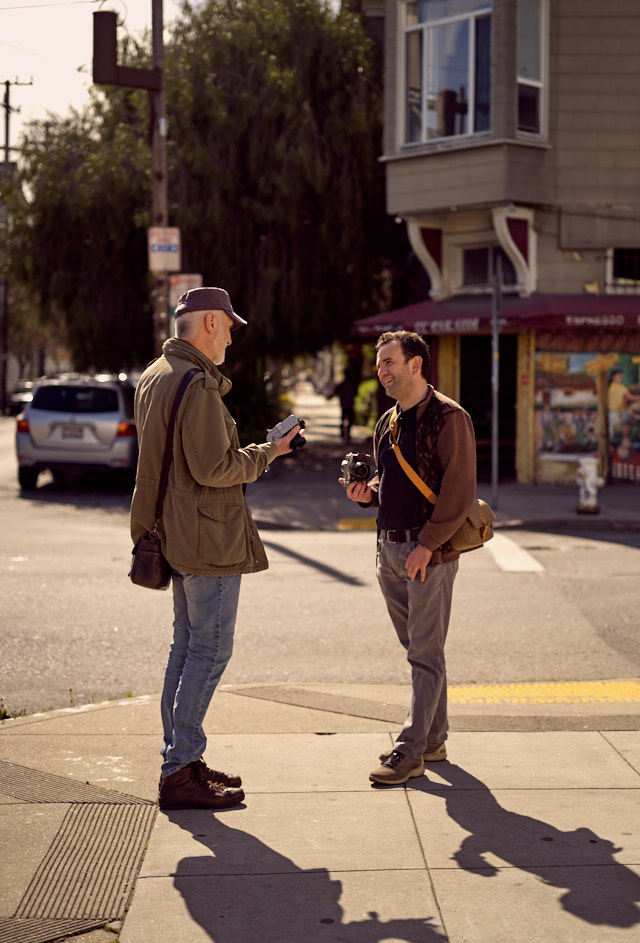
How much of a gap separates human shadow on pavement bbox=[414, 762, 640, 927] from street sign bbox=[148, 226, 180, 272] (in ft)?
44.1

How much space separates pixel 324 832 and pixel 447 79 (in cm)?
1639

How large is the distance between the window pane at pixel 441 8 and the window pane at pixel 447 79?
0.17m

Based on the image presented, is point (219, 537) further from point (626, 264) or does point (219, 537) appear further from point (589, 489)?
point (626, 264)

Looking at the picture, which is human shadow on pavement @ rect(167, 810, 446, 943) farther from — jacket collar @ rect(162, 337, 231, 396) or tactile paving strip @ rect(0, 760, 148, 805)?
jacket collar @ rect(162, 337, 231, 396)

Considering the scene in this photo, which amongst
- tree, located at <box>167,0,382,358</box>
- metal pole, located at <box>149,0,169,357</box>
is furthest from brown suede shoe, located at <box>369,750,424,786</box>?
tree, located at <box>167,0,382,358</box>

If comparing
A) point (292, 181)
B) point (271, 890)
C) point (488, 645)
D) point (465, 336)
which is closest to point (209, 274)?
point (292, 181)

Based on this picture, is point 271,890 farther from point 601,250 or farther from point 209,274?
point 209,274

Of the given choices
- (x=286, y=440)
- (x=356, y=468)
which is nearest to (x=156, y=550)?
(x=286, y=440)

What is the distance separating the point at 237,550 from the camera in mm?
4699

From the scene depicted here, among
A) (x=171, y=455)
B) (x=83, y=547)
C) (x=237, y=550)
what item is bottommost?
(x=83, y=547)

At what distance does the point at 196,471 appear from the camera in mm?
4570

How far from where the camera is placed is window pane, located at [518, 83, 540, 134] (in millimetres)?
18281

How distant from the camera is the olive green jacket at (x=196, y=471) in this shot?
15.0ft

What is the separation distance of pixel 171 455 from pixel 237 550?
1.48 feet
